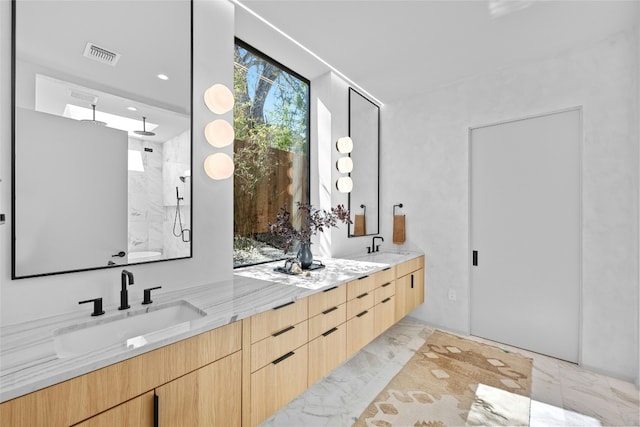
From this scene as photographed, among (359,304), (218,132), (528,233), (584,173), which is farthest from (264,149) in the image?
(584,173)

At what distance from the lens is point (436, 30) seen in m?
2.23

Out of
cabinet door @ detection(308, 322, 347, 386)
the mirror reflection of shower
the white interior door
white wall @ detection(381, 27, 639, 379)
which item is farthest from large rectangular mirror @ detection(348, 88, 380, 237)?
the mirror reflection of shower

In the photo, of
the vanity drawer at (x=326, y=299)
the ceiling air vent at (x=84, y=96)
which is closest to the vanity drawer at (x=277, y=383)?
the vanity drawer at (x=326, y=299)

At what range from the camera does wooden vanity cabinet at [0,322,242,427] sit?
0.80 metres

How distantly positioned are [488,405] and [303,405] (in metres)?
1.27

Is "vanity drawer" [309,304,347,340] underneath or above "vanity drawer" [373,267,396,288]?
underneath

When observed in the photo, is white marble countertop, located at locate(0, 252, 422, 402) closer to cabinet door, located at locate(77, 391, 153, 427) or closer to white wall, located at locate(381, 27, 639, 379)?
cabinet door, located at locate(77, 391, 153, 427)

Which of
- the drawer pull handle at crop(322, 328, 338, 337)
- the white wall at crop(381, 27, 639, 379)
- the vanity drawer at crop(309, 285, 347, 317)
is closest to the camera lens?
the vanity drawer at crop(309, 285, 347, 317)

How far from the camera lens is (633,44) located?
86.2 inches

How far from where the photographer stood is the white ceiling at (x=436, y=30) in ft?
6.46

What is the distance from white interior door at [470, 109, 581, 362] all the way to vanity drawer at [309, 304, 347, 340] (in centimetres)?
178

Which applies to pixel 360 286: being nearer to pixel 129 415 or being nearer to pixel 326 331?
pixel 326 331

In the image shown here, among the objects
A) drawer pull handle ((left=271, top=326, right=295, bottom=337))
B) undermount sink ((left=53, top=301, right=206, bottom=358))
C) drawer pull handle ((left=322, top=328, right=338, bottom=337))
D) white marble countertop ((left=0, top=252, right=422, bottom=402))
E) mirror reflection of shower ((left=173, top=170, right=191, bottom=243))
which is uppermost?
mirror reflection of shower ((left=173, top=170, right=191, bottom=243))

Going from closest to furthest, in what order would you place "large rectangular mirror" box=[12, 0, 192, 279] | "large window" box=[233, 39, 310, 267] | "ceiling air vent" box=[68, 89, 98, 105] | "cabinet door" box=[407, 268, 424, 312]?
"large rectangular mirror" box=[12, 0, 192, 279] < "ceiling air vent" box=[68, 89, 98, 105] < "large window" box=[233, 39, 310, 267] < "cabinet door" box=[407, 268, 424, 312]
